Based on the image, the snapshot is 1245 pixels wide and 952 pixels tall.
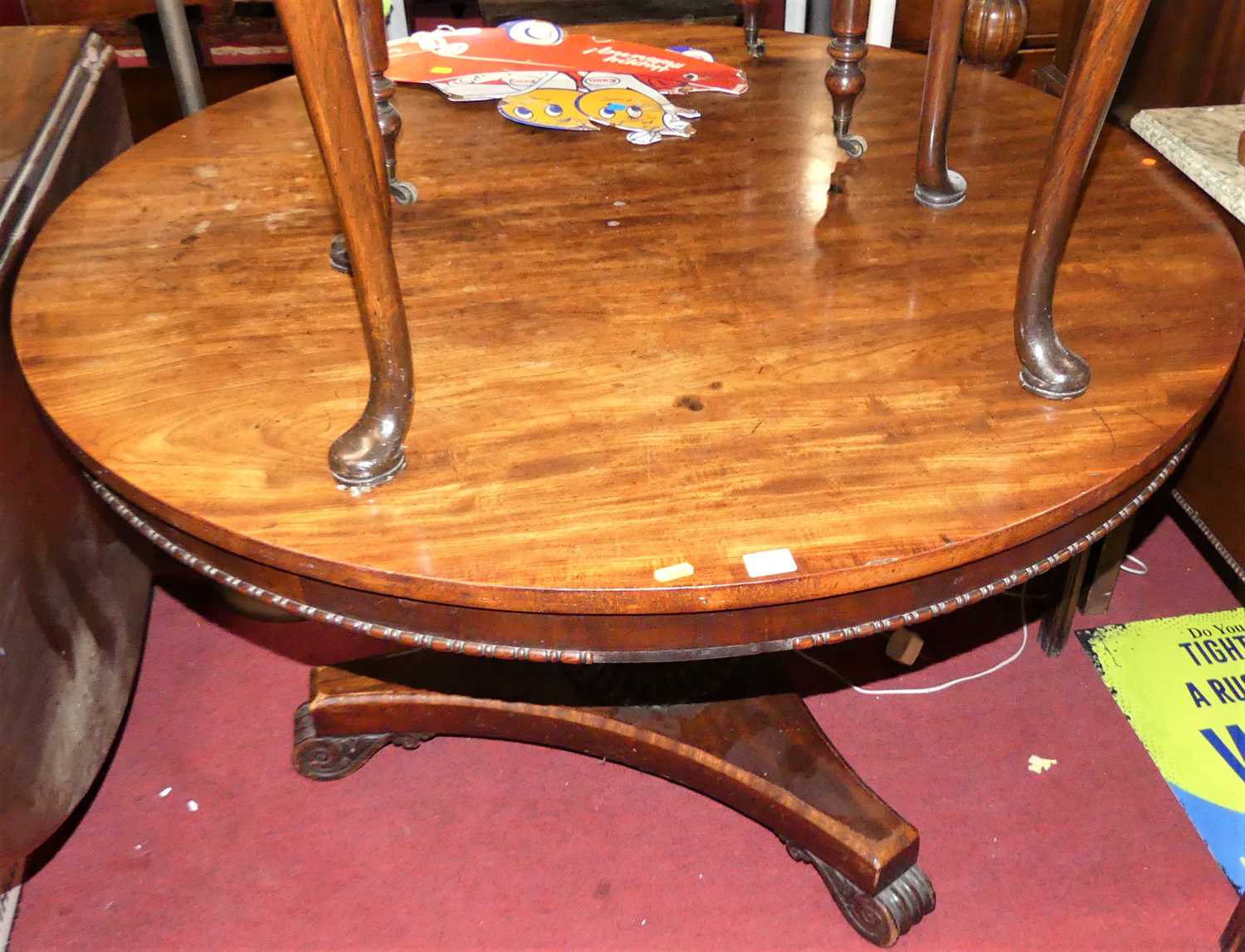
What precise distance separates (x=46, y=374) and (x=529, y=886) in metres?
0.80

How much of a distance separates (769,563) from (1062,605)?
0.99 meters

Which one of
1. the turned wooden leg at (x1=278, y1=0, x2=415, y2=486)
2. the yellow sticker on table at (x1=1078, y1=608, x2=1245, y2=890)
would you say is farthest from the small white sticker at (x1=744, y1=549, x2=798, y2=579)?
A: the yellow sticker on table at (x1=1078, y1=608, x2=1245, y2=890)

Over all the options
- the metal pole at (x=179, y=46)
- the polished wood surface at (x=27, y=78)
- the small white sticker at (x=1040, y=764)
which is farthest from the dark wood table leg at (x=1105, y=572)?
the metal pole at (x=179, y=46)

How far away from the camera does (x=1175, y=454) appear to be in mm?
838

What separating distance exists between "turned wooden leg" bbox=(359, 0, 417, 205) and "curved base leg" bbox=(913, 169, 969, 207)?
20.2 inches

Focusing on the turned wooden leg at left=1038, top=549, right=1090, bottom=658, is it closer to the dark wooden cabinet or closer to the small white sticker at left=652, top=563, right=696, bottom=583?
the dark wooden cabinet

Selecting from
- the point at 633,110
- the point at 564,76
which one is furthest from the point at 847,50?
the point at 564,76

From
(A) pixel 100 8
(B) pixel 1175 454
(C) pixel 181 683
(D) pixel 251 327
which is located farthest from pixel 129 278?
(A) pixel 100 8

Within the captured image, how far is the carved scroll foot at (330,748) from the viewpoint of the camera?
4.60 ft

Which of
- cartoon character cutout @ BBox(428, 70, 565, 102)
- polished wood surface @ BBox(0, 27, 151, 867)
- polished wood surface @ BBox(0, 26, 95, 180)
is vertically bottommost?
polished wood surface @ BBox(0, 27, 151, 867)

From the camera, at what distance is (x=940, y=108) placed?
1073mm

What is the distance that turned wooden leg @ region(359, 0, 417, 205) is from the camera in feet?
3.63

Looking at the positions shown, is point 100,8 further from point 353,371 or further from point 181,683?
point 353,371

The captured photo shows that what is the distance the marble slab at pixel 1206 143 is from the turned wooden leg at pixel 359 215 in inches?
34.3
